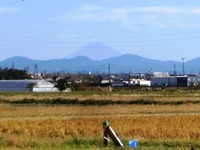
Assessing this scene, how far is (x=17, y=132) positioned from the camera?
1895 cm

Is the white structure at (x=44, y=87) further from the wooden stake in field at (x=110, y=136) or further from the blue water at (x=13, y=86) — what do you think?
the wooden stake in field at (x=110, y=136)

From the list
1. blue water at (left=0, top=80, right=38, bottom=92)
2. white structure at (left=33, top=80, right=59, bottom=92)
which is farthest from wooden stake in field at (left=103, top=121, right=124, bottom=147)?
blue water at (left=0, top=80, right=38, bottom=92)

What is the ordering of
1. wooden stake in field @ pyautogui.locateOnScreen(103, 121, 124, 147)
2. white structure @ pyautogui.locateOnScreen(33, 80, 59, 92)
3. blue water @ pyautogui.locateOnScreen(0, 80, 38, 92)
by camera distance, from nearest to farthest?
wooden stake in field @ pyautogui.locateOnScreen(103, 121, 124, 147)
white structure @ pyautogui.locateOnScreen(33, 80, 59, 92)
blue water @ pyautogui.locateOnScreen(0, 80, 38, 92)

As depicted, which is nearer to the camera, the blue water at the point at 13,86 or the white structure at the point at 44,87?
the white structure at the point at 44,87

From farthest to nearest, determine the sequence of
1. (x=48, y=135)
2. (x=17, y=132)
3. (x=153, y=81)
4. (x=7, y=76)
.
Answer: (x=153, y=81) → (x=7, y=76) → (x=17, y=132) → (x=48, y=135)

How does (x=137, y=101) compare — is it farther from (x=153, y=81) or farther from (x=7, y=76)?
(x=153, y=81)

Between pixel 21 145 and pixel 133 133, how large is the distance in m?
4.90

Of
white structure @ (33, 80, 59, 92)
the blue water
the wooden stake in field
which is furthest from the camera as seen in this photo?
the blue water

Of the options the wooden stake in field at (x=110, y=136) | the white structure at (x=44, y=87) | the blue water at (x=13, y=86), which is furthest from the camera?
the blue water at (x=13, y=86)

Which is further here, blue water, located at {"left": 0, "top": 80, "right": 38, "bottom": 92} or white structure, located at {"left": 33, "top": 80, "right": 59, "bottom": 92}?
blue water, located at {"left": 0, "top": 80, "right": 38, "bottom": 92}

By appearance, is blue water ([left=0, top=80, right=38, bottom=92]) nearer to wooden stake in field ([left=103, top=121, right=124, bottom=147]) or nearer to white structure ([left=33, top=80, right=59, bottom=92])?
white structure ([left=33, top=80, right=59, bottom=92])

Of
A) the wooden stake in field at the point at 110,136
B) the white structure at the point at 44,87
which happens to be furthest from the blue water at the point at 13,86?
the wooden stake in field at the point at 110,136

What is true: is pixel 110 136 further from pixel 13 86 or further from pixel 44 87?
pixel 13 86

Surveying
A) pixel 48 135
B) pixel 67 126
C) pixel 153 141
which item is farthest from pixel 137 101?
pixel 153 141
